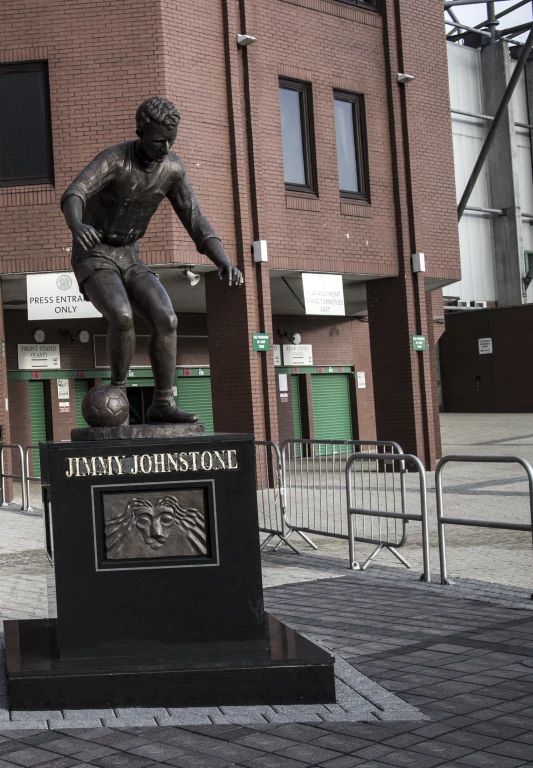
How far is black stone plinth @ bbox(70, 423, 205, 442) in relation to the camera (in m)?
5.67

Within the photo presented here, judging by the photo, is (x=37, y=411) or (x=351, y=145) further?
(x=37, y=411)

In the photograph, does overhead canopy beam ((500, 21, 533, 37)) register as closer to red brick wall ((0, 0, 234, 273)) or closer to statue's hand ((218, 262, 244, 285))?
red brick wall ((0, 0, 234, 273))

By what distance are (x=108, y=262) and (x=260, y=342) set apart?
1225cm

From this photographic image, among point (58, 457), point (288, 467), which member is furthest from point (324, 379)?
point (58, 457)

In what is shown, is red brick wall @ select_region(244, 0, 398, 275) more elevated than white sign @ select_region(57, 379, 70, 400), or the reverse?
red brick wall @ select_region(244, 0, 398, 275)

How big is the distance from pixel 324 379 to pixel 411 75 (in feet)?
30.4

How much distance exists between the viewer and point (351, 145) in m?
20.6

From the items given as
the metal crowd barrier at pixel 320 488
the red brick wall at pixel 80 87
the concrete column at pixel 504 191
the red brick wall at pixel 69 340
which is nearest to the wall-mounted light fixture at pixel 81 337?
the red brick wall at pixel 69 340

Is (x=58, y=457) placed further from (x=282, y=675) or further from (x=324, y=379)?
(x=324, y=379)

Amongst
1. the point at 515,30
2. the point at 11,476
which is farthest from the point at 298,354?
the point at 515,30

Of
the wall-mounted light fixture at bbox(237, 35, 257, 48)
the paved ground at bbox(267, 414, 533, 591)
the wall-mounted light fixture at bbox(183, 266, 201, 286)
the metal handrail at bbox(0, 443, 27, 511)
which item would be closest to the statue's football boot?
the paved ground at bbox(267, 414, 533, 591)

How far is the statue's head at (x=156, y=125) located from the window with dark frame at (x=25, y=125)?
1195cm

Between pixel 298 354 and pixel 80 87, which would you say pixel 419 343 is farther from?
pixel 80 87

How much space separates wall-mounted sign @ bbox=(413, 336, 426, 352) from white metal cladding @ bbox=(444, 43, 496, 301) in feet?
53.6
